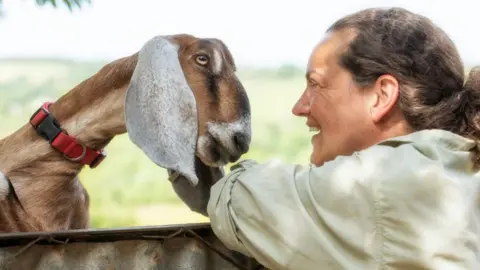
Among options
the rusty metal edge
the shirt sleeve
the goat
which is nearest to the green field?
the goat

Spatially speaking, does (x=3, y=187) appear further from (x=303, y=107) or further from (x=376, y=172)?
(x=376, y=172)

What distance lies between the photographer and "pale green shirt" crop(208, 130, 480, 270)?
0.68m

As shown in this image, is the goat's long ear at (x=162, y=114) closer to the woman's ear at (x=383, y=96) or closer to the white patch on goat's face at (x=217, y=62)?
the white patch on goat's face at (x=217, y=62)

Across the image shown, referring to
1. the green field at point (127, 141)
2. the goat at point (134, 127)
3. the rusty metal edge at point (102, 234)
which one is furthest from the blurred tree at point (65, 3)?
the rusty metal edge at point (102, 234)

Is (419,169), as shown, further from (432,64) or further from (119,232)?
(119,232)

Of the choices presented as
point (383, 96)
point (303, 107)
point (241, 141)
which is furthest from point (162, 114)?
point (383, 96)

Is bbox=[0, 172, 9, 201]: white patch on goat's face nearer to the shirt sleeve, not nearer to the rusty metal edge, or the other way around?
the rusty metal edge

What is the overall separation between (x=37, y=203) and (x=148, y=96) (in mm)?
314

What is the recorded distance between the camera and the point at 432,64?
2.64 feet

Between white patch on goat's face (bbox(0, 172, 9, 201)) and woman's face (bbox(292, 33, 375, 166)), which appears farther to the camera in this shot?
white patch on goat's face (bbox(0, 172, 9, 201))

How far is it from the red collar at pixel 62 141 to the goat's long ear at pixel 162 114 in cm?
16

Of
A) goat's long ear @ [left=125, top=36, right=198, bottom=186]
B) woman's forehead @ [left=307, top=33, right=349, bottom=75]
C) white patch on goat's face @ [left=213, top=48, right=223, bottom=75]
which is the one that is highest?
woman's forehead @ [left=307, top=33, right=349, bottom=75]

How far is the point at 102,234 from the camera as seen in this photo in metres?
0.97

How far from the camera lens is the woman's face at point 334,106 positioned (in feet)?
2.66
